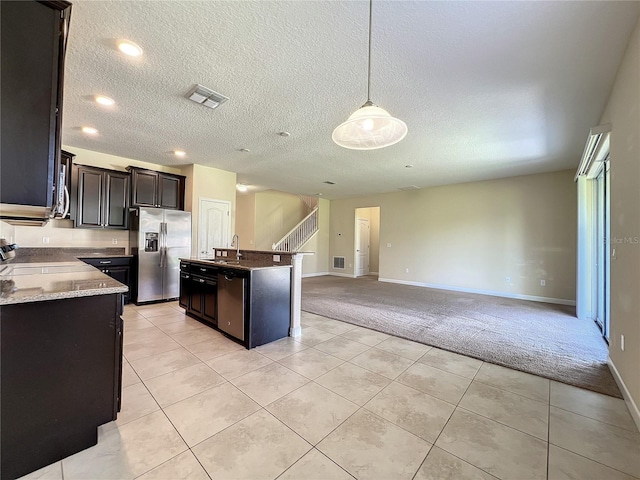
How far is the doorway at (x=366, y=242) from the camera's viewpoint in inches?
360

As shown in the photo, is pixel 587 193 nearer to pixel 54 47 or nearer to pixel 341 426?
pixel 341 426

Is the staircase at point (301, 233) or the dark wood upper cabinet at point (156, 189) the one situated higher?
the dark wood upper cabinet at point (156, 189)

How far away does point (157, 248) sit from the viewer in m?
4.86

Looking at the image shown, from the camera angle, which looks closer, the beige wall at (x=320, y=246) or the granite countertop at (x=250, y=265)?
the granite countertop at (x=250, y=265)

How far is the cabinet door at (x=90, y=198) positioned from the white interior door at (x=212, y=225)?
63.6 inches

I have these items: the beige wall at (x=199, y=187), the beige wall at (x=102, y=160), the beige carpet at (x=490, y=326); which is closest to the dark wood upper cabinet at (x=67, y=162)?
the beige wall at (x=102, y=160)

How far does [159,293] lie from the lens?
4.88m

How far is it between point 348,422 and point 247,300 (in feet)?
5.28

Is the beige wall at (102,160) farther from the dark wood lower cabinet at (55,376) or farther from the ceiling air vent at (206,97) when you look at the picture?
the dark wood lower cabinet at (55,376)

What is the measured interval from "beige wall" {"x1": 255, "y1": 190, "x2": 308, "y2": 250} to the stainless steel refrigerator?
12.3 feet

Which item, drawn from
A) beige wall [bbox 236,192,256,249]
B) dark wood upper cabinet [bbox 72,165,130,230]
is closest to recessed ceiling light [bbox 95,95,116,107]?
dark wood upper cabinet [bbox 72,165,130,230]

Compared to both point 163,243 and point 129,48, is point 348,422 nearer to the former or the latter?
point 129,48

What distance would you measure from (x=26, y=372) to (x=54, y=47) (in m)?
1.79

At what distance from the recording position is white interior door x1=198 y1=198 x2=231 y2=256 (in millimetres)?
5535
